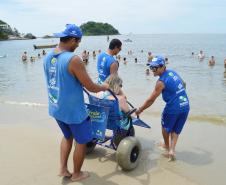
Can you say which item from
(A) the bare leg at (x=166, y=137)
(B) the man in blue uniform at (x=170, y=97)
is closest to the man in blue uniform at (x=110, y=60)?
(B) the man in blue uniform at (x=170, y=97)

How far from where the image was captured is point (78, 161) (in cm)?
445

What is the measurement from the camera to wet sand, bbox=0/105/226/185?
465 centimetres

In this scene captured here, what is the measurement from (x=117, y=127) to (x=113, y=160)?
0.59 meters

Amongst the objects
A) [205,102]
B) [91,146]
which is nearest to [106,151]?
[91,146]

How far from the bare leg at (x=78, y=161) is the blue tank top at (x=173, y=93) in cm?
171

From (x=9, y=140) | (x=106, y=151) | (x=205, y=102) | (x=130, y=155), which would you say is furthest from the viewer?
(x=205, y=102)

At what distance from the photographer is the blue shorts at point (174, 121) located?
17.9 ft

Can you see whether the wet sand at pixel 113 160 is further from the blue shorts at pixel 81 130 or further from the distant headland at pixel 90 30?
the distant headland at pixel 90 30

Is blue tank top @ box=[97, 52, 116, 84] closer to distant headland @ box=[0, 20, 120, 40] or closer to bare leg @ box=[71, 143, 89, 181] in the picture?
bare leg @ box=[71, 143, 89, 181]

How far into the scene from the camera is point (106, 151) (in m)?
5.77

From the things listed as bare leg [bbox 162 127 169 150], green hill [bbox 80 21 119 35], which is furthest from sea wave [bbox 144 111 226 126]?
green hill [bbox 80 21 119 35]

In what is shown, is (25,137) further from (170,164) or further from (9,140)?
(170,164)

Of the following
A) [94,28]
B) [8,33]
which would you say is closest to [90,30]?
[94,28]

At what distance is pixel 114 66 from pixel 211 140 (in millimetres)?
2419
